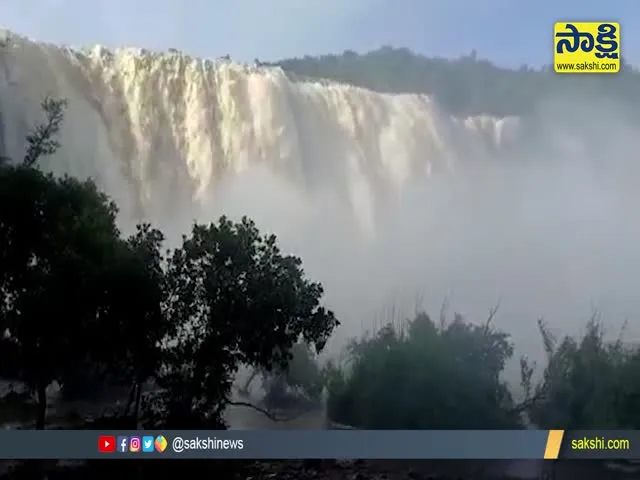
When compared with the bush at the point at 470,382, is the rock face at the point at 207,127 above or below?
above

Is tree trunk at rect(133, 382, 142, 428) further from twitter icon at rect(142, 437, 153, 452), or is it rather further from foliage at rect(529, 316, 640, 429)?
foliage at rect(529, 316, 640, 429)

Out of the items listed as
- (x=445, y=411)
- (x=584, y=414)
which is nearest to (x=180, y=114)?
(x=445, y=411)

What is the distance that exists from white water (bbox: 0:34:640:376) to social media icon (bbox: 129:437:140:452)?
0.49 m

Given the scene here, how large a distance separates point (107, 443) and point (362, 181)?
0.86 m

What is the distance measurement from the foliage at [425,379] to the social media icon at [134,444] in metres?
0.46

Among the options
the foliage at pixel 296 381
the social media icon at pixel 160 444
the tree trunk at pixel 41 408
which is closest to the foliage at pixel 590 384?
the foliage at pixel 296 381

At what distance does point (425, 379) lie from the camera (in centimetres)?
190

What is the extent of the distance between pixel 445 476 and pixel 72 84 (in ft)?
4.22

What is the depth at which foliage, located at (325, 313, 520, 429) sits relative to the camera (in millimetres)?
1884

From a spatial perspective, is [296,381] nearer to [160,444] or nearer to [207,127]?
[160,444]

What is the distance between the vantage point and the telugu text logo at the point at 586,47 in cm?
Answer: 190

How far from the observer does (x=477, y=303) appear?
191 centimetres

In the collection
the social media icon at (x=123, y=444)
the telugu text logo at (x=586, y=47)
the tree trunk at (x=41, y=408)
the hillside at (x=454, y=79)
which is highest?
the telugu text logo at (x=586, y=47)

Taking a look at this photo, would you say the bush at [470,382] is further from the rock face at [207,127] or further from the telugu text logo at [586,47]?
the telugu text logo at [586,47]
